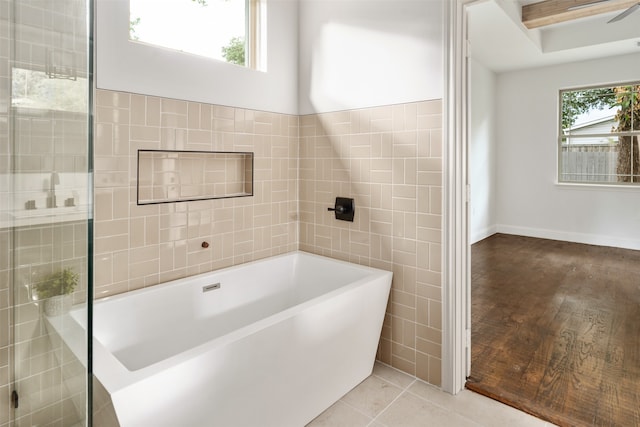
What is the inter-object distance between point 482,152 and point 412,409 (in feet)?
16.4

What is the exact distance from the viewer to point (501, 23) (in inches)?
170

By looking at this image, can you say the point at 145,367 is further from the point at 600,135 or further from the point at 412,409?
the point at 600,135

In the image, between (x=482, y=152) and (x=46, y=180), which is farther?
(x=482, y=152)

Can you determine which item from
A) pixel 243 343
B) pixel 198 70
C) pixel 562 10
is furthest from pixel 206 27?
pixel 562 10

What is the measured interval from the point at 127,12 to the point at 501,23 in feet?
13.1

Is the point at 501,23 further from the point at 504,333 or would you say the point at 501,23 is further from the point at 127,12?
the point at 127,12

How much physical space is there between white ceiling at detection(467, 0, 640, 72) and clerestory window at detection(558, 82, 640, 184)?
57 centimetres

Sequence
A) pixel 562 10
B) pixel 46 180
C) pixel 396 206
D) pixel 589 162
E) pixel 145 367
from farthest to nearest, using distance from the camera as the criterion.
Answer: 1. pixel 589 162
2. pixel 562 10
3. pixel 396 206
4. pixel 145 367
5. pixel 46 180

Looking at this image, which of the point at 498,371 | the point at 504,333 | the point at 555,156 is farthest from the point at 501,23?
the point at 498,371

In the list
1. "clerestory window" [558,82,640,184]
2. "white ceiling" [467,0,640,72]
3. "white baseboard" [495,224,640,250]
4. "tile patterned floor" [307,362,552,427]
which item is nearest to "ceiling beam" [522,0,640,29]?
"white ceiling" [467,0,640,72]

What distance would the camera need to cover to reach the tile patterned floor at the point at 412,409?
1.88 metres

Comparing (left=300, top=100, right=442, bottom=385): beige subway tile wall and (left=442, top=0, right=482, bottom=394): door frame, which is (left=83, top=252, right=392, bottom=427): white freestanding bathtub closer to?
(left=300, top=100, right=442, bottom=385): beige subway tile wall

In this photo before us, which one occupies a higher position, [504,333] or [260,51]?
[260,51]

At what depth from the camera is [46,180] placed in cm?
74
